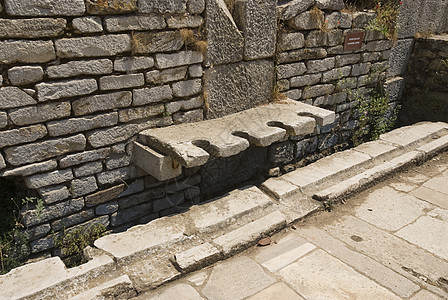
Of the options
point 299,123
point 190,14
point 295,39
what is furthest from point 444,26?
point 190,14

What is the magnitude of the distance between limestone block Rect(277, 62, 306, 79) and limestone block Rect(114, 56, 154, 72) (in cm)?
169

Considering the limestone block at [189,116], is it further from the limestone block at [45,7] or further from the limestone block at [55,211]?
the limestone block at [45,7]

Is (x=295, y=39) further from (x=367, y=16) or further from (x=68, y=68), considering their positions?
(x=68, y=68)

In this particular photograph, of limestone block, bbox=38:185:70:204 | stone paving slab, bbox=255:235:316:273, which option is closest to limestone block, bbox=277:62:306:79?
stone paving slab, bbox=255:235:316:273

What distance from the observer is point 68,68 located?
2.66 metres

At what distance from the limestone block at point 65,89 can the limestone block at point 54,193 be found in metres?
0.72

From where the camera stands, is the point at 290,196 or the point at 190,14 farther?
the point at 290,196

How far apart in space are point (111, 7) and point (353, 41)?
3.43m

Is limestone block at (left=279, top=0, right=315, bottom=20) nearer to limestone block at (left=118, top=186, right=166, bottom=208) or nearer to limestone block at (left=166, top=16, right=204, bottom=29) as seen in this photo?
limestone block at (left=166, top=16, right=204, bottom=29)

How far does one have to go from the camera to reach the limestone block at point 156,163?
298 centimetres

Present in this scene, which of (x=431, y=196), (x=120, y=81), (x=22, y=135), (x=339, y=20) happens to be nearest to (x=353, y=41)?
(x=339, y=20)

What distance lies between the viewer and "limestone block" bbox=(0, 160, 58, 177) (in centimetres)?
265

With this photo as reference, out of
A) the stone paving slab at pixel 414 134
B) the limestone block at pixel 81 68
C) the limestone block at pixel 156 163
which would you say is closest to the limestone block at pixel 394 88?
the stone paving slab at pixel 414 134

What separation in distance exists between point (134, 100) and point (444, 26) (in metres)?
5.90
